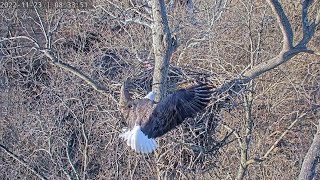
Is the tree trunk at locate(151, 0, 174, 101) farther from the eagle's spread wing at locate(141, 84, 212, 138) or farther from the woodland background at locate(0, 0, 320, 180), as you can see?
the woodland background at locate(0, 0, 320, 180)

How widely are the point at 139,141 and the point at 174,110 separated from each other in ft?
1.21

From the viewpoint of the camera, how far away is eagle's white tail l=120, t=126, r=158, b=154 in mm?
4797

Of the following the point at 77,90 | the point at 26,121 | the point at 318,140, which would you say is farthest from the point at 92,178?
the point at 318,140

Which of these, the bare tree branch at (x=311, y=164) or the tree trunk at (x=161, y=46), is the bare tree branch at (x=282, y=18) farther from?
the bare tree branch at (x=311, y=164)

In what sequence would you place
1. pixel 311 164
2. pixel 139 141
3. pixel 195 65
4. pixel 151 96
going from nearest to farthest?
pixel 139 141
pixel 151 96
pixel 311 164
pixel 195 65

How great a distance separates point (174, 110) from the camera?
4.88 meters

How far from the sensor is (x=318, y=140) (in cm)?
732

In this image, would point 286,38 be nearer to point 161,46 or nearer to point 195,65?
point 161,46

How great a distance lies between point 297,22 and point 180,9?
1.82m

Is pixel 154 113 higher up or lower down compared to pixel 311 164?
higher up

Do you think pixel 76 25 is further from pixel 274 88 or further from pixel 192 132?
pixel 192 132

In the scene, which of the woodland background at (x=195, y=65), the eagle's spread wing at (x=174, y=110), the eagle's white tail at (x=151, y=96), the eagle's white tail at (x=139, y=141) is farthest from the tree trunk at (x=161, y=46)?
the woodland background at (x=195, y=65)

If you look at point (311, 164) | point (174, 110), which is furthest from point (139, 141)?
point (311, 164)

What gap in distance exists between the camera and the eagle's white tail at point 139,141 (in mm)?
4797
